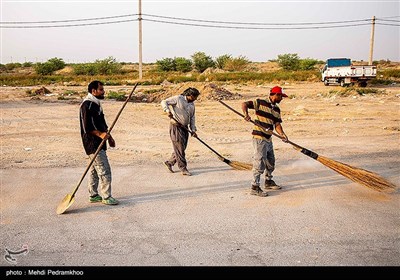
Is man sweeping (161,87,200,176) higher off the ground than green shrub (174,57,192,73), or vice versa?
green shrub (174,57,192,73)

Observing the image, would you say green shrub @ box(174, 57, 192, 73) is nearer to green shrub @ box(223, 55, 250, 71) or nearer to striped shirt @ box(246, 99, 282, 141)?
green shrub @ box(223, 55, 250, 71)

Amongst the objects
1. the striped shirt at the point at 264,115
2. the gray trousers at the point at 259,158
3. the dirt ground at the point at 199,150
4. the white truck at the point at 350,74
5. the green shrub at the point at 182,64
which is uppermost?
the green shrub at the point at 182,64

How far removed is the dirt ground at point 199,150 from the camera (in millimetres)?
5943

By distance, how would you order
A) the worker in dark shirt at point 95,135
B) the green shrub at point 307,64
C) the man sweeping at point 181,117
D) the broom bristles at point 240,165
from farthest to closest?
the green shrub at point 307,64
the broom bristles at point 240,165
the man sweeping at point 181,117
the worker in dark shirt at point 95,135

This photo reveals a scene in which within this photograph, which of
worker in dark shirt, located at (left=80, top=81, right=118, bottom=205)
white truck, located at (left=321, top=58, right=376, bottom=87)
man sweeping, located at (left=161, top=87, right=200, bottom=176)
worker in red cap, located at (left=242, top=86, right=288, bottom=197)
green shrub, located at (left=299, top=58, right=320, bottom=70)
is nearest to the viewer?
worker in dark shirt, located at (left=80, top=81, right=118, bottom=205)

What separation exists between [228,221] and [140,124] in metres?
8.89

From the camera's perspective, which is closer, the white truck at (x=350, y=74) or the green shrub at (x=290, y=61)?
the white truck at (x=350, y=74)

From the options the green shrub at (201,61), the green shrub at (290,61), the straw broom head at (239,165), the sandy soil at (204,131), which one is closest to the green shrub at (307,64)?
the green shrub at (290,61)

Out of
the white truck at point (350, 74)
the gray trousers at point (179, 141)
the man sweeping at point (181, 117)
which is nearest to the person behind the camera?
the man sweeping at point (181, 117)

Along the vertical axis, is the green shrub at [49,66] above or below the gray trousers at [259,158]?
above

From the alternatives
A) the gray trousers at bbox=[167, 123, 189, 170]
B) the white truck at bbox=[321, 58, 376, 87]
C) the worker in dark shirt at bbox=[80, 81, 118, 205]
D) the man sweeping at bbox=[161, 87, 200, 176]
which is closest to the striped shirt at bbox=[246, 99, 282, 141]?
the man sweeping at bbox=[161, 87, 200, 176]

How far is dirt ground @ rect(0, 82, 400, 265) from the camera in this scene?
594 cm

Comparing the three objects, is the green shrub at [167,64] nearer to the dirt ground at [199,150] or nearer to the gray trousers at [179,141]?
the dirt ground at [199,150]

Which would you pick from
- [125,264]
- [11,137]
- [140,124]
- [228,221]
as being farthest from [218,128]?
[125,264]
